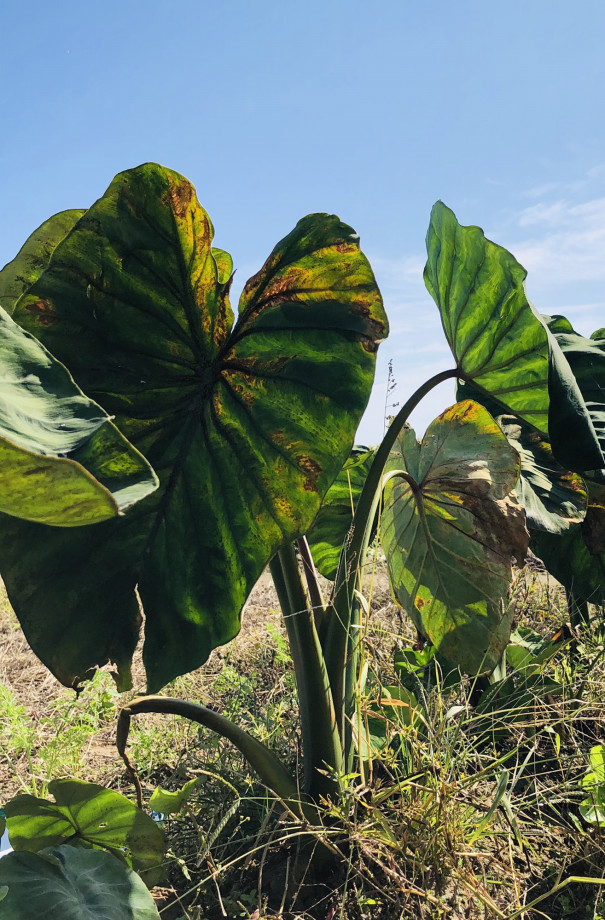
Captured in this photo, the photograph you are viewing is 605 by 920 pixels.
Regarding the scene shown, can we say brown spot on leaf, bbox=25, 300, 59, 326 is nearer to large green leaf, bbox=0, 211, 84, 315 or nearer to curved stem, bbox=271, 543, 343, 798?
large green leaf, bbox=0, 211, 84, 315

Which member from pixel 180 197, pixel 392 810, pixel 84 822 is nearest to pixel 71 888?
pixel 84 822

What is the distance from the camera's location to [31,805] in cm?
100

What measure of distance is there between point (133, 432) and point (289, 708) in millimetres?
1046

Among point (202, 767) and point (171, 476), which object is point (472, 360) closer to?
point (171, 476)

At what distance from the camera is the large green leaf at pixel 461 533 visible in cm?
138

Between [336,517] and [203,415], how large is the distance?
0.77m

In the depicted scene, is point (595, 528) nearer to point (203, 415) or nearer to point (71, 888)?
point (203, 415)

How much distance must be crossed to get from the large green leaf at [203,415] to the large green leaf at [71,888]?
0.77 ft

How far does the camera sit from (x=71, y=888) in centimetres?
85

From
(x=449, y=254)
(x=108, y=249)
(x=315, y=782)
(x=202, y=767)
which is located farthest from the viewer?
(x=202, y=767)

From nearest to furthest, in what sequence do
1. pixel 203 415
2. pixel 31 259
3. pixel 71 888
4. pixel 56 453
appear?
pixel 56 453
pixel 71 888
pixel 203 415
pixel 31 259

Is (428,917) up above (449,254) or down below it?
below

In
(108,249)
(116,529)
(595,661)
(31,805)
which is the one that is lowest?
(595,661)

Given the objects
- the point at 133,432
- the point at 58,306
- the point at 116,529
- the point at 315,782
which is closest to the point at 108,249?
the point at 58,306
